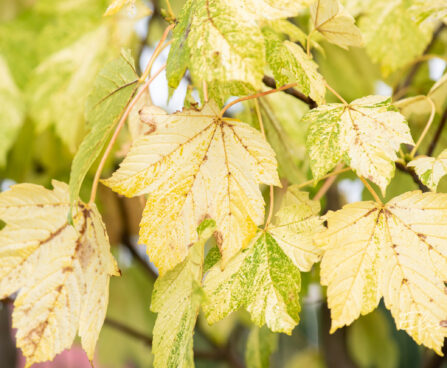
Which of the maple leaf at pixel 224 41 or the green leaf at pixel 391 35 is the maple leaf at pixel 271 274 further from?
the green leaf at pixel 391 35

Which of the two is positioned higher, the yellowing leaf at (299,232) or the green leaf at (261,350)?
the yellowing leaf at (299,232)

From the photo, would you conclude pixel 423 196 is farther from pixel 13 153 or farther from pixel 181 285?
pixel 13 153

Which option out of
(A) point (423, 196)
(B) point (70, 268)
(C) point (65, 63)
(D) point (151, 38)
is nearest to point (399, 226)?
(A) point (423, 196)

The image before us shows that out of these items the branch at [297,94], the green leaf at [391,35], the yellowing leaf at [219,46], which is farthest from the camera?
the green leaf at [391,35]

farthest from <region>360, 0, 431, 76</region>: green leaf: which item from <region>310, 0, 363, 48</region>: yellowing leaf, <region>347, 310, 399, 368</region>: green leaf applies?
<region>347, 310, 399, 368</region>: green leaf

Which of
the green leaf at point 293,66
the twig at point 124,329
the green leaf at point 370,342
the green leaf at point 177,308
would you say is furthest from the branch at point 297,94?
the green leaf at point 370,342

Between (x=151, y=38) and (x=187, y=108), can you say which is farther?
(x=151, y=38)

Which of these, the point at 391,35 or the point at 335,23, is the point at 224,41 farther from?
the point at 391,35

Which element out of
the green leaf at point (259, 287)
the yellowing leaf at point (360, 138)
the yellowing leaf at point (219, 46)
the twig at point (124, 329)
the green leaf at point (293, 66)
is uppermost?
the yellowing leaf at point (219, 46)
